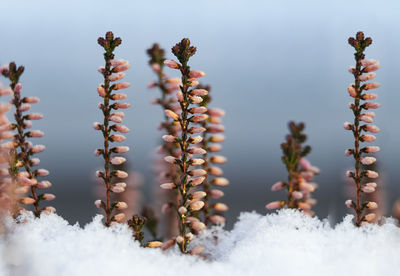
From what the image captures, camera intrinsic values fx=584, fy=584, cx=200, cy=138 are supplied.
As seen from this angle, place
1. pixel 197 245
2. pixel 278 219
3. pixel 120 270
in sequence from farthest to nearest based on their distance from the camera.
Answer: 1. pixel 197 245
2. pixel 278 219
3. pixel 120 270

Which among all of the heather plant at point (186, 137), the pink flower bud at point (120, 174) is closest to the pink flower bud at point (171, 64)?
the heather plant at point (186, 137)

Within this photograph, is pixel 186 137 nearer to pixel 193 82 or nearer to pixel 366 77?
pixel 193 82

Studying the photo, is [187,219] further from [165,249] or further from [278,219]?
[278,219]

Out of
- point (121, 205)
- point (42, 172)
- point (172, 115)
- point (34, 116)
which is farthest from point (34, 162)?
point (172, 115)

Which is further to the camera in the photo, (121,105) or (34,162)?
(34,162)

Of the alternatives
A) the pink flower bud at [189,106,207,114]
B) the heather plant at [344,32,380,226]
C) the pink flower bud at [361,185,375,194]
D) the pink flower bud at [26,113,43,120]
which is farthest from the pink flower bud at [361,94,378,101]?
the pink flower bud at [26,113,43,120]

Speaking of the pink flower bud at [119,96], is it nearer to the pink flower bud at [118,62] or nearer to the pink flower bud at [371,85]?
the pink flower bud at [118,62]

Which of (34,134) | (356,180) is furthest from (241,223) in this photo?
(34,134)
